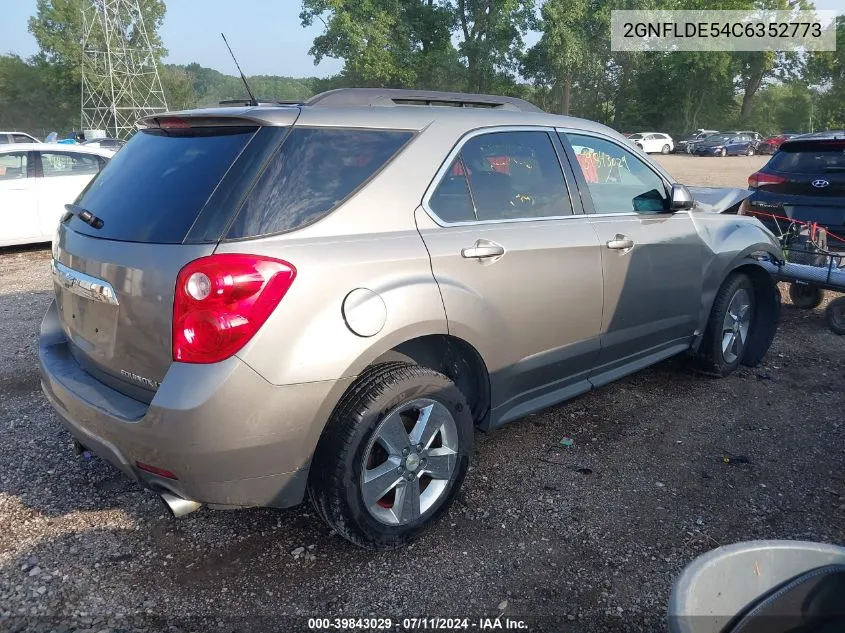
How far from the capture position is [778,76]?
190ft

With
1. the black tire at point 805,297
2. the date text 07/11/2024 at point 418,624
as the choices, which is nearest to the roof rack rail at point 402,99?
the date text 07/11/2024 at point 418,624

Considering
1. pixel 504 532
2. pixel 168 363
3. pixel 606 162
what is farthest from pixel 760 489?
pixel 168 363

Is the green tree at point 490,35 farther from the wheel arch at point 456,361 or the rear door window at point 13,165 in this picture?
the wheel arch at point 456,361

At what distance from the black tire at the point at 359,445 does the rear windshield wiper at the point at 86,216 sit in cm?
125

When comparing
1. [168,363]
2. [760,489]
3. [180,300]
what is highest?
[180,300]

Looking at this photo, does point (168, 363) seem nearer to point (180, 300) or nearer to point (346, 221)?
point (180, 300)

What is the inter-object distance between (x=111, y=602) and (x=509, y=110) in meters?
2.90

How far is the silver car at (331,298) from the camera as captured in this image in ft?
7.53

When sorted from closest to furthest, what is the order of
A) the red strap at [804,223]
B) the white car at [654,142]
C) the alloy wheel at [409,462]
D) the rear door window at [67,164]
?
the alloy wheel at [409,462]
the red strap at [804,223]
the rear door window at [67,164]
the white car at [654,142]

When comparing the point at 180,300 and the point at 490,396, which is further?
the point at 490,396

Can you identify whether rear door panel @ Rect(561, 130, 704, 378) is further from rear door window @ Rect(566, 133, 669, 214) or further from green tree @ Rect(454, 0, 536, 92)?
green tree @ Rect(454, 0, 536, 92)

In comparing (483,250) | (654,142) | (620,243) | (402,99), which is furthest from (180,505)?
(654,142)

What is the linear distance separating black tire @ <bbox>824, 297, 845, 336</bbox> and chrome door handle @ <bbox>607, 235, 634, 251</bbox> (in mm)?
3277

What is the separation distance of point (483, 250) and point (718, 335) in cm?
240
